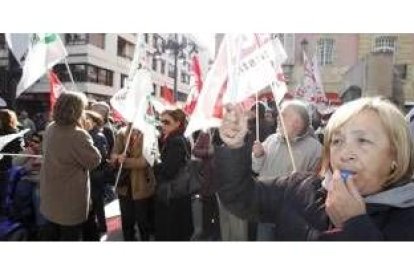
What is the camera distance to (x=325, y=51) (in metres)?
3.22

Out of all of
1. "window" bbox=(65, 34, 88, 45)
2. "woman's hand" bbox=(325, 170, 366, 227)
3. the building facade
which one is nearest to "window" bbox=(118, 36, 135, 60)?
the building facade

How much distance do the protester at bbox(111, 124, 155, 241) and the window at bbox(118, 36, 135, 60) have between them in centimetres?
49

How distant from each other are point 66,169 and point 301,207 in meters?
1.76

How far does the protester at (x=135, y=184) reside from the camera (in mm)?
3477

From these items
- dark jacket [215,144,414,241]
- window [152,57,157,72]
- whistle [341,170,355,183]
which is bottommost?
dark jacket [215,144,414,241]

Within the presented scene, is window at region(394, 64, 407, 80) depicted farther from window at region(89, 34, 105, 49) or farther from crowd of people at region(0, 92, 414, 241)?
window at region(89, 34, 105, 49)

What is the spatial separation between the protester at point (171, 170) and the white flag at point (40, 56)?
790mm

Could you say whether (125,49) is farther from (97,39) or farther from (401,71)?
(401,71)

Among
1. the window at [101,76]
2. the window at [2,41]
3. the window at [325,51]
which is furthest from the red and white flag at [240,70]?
the window at [2,41]

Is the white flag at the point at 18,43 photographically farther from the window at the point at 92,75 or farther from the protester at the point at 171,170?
the protester at the point at 171,170

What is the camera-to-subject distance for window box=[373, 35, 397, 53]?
126 inches

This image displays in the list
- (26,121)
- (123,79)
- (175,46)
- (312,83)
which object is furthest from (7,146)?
(312,83)

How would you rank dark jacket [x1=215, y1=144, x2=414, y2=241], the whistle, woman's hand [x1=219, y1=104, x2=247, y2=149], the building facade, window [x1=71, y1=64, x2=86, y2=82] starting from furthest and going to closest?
1. window [x1=71, y1=64, x2=86, y2=82]
2. the building facade
3. woman's hand [x1=219, y1=104, x2=247, y2=149]
4. the whistle
5. dark jacket [x1=215, y1=144, x2=414, y2=241]
